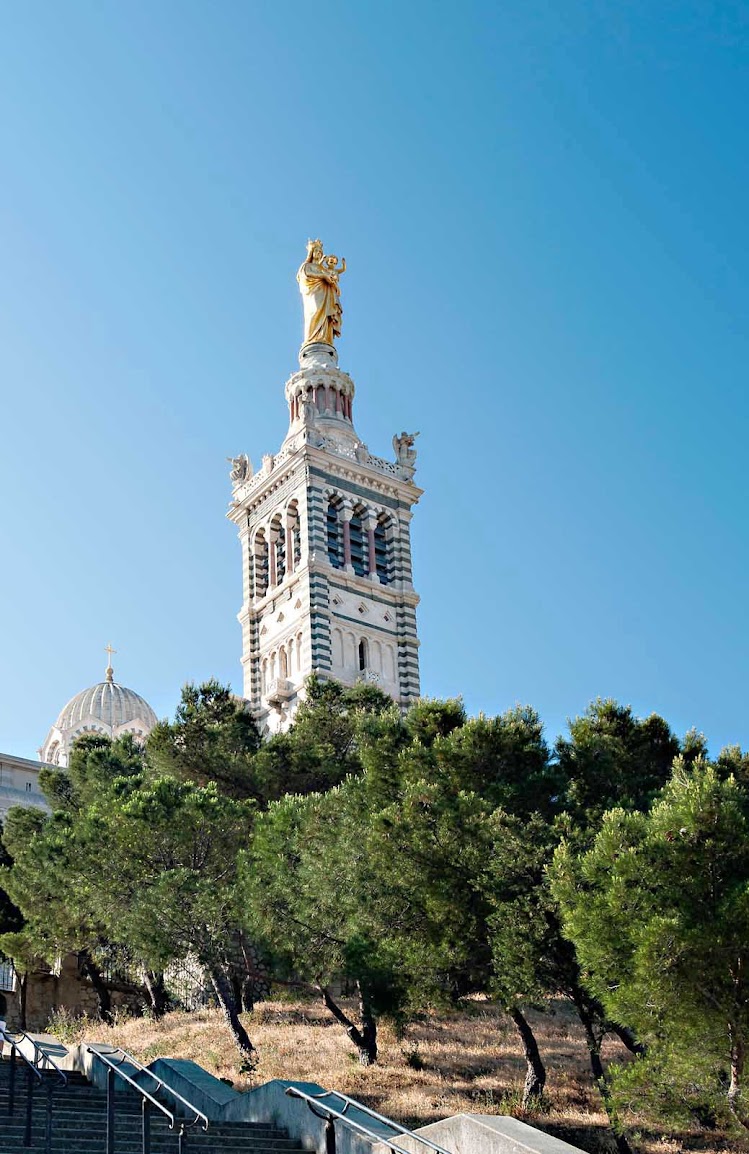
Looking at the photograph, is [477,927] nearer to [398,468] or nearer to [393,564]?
[393,564]

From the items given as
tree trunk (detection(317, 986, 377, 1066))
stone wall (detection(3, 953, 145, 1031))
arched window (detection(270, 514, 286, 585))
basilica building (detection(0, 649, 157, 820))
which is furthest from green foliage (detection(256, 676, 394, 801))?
basilica building (detection(0, 649, 157, 820))

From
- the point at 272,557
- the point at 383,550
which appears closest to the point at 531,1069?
the point at 272,557

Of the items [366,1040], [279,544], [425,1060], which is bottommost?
[425,1060]

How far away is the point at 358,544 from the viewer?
58.3 m

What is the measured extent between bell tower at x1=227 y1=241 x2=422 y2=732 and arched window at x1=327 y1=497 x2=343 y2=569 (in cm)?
6

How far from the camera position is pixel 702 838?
695 inches

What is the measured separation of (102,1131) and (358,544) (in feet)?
142

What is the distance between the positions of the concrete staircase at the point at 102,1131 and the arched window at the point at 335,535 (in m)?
38.9

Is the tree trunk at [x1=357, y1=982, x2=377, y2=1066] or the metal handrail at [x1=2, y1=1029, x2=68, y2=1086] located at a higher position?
the metal handrail at [x1=2, y1=1029, x2=68, y2=1086]

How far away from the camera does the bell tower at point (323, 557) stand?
54094 mm

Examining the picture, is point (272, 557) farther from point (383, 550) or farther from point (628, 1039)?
point (628, 1039)

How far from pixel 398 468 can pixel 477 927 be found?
41.2 m

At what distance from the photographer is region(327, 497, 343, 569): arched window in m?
56.4

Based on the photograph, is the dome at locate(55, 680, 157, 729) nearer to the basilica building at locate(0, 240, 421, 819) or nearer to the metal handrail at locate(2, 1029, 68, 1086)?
the basilica building at locate(0, 240, 421, 819)
